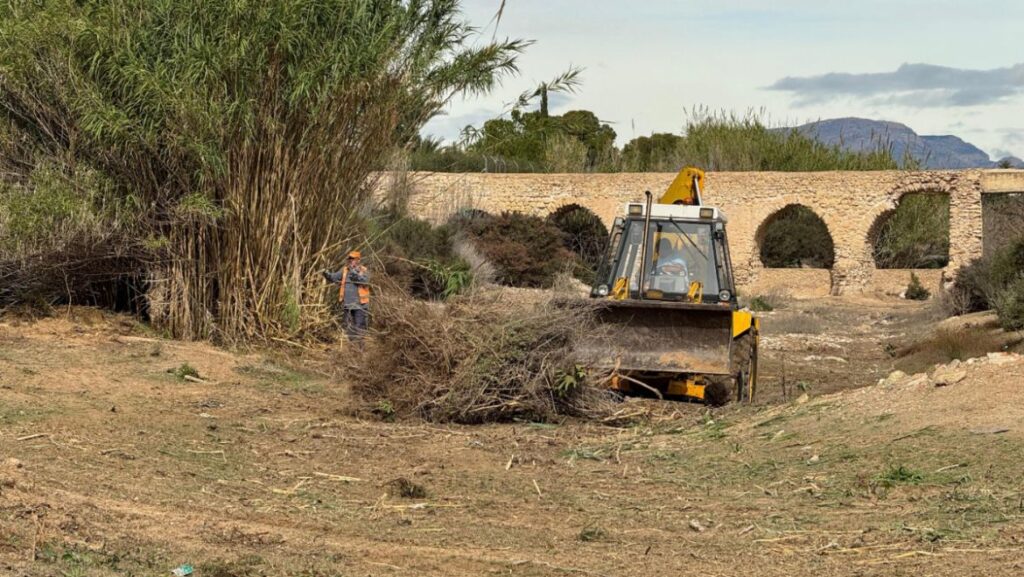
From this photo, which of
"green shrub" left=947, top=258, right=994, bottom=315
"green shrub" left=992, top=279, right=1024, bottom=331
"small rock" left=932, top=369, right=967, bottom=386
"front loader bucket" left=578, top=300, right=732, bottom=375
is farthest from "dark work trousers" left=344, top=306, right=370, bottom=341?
"green shrub" left=947, top=258, right=994, bottom=315

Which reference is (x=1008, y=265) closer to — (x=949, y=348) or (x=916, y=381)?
(x=949, y=348)

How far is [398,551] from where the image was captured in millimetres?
6520

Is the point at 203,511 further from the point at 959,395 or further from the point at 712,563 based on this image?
→ the point at 959,395

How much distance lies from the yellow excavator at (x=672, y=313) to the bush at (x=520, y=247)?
17386mm

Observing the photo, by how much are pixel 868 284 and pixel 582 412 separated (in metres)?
28.1

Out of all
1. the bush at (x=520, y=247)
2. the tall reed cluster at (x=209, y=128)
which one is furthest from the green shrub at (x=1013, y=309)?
the bush at (x=520, y=247)

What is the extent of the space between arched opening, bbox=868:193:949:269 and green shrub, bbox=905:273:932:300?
7.25 metres

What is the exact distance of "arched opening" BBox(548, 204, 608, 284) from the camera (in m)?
41.3

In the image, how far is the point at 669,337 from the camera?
12.2m

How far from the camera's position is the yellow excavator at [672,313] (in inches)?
474

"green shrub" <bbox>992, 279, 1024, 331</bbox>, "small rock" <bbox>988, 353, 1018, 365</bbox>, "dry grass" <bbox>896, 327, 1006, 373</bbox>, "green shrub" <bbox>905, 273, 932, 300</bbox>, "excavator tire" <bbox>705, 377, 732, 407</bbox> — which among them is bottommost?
"green shrub" <bbox>905, 273, 932, 300</bbox>

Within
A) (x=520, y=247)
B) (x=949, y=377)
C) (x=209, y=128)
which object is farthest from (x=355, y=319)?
(x=520, y=247)

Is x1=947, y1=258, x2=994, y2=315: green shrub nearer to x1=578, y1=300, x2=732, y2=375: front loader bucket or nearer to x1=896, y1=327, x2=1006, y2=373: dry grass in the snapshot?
x1=896, y1=327, x2=1006, y2=373: dry grass

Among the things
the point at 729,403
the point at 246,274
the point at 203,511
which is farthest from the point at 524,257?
the point at 203,511
